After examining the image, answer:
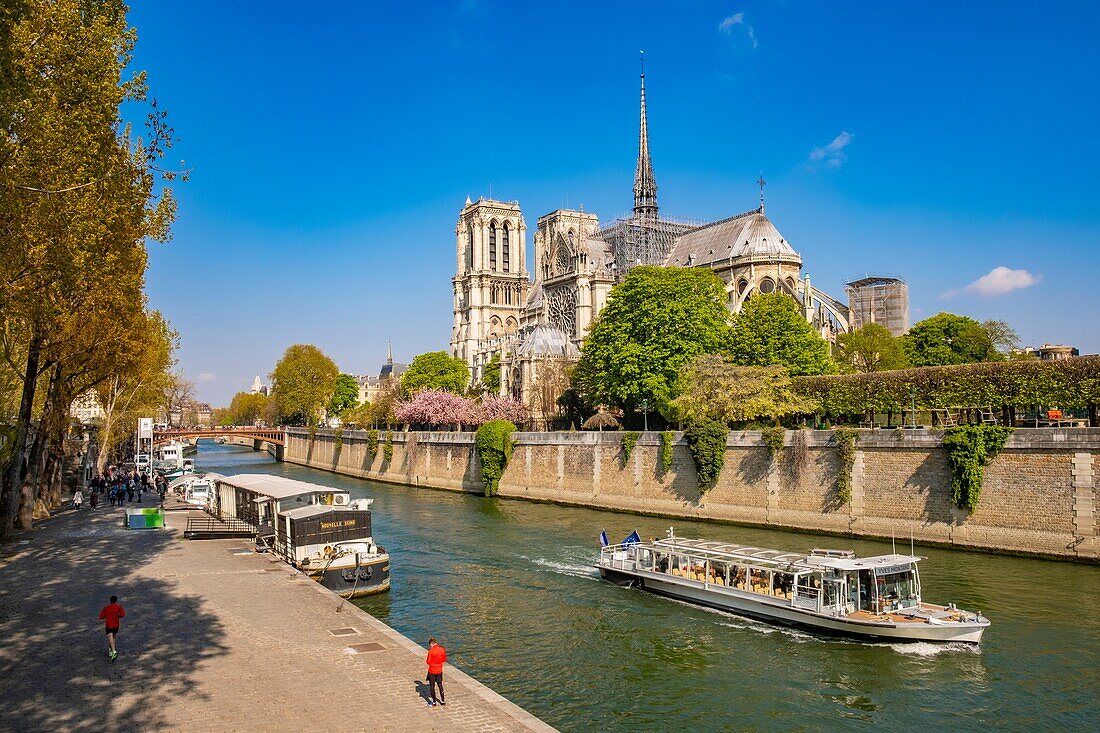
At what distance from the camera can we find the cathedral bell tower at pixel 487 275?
425 feet

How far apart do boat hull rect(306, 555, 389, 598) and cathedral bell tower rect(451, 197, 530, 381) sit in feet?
323

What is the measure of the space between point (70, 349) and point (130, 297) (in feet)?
9.24

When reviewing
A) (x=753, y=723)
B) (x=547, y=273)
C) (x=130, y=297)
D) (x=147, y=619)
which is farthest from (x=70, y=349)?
(x=547, y=273)

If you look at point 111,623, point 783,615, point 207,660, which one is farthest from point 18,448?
point 783,615

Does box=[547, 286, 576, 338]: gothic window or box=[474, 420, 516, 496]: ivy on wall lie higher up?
box=[547, 286, 576, 338]: gothic window

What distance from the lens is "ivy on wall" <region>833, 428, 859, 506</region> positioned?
35.6m

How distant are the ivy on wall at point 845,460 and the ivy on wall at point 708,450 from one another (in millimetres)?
6543

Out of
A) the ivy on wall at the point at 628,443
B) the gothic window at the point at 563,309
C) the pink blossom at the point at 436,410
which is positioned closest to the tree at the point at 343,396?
the gothic window at the point at 563,309

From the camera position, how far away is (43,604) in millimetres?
20625

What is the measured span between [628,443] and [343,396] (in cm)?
8626

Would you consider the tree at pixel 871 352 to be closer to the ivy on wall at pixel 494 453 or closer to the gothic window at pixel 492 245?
the ivy on wall at pixel 494 453

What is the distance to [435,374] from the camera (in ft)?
352

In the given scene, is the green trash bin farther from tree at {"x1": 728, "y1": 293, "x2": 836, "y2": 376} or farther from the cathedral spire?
the cathedral spire

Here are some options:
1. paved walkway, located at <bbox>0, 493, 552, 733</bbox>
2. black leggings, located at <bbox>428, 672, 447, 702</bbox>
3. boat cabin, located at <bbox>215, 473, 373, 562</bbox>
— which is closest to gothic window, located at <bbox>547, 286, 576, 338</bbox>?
boat cabin, located at <bbox>215, 473, 373, 562</bbox>
